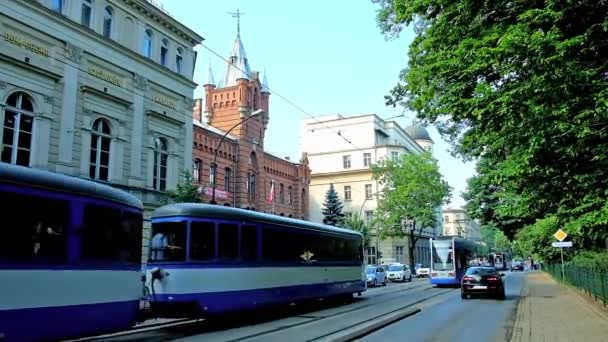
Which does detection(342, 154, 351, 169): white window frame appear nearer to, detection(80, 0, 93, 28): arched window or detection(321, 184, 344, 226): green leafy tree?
detection(321, 184, 344, 226): green leafy tree

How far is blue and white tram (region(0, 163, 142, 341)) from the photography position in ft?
26.4

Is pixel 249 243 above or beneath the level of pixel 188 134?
beneath

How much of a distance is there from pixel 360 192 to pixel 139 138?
50.3 m

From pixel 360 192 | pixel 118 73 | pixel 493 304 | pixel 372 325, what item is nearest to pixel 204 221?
pixel 372 325

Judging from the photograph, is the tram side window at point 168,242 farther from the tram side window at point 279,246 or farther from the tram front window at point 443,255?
the tram front window at point 443,255

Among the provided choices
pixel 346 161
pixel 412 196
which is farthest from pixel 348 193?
pixel 412 196

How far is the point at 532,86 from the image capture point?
9891 millimetres

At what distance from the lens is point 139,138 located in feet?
96.3

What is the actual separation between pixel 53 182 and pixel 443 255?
27.7 metres

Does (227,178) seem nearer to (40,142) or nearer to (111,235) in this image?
(40,142)

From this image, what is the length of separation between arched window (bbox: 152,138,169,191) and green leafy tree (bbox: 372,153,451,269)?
3061 centimetres

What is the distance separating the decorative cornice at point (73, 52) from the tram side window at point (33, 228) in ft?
59.7

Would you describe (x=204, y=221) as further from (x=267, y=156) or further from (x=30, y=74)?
(x=267, y=156)

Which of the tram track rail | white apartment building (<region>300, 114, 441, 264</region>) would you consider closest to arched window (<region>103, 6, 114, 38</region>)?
the tram track rail
